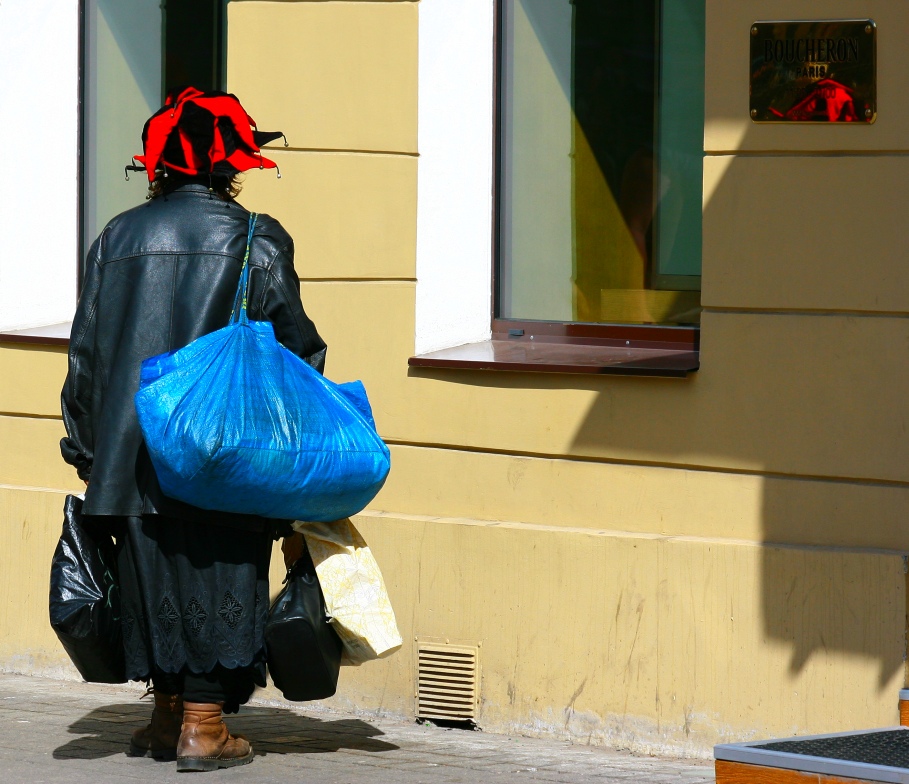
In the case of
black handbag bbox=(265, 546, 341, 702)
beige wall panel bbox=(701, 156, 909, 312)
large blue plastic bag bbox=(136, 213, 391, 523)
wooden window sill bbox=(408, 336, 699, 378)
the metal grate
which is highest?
beige wall panel bbox=(701, 156, 909, 312)

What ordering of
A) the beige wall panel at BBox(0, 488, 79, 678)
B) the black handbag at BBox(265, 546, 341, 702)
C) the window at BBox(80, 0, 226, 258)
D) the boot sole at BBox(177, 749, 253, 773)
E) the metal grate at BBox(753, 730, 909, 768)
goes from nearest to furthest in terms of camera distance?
the metal grate at BBox(753, 730, 909, 768), the black handbag at BBox(265, 546, 341, 702), the boot sole at BBox(177, 749, 253, 773), the beige wall panel at BBox(0, 488, 79, 678), the window at BBox(80, 0, 226, 258)

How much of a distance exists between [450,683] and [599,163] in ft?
6.34

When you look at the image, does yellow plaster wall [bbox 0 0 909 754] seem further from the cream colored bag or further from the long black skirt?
the long black skirt

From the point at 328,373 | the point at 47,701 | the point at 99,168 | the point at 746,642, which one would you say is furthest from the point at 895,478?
the point at 99,168

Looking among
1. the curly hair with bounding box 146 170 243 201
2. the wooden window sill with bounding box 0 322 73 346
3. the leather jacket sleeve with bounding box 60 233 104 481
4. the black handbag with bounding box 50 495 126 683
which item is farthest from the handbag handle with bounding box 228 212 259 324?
the wooden window sill with bounding box 0 322 73 346

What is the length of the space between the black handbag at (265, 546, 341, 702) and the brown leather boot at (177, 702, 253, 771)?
226 mm

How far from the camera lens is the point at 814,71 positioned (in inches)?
193

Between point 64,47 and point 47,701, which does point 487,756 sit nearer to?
point 47,701

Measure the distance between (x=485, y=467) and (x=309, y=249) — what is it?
1.02 metres

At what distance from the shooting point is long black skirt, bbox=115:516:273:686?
4.46 m

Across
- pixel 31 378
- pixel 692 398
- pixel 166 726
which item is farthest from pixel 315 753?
pixel 31 378

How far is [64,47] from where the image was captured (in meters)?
6.67

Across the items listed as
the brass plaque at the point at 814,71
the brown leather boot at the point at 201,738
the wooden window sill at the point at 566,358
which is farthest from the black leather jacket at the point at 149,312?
the brass plaque at the point at 814,71

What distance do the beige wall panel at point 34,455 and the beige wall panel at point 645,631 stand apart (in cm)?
138
